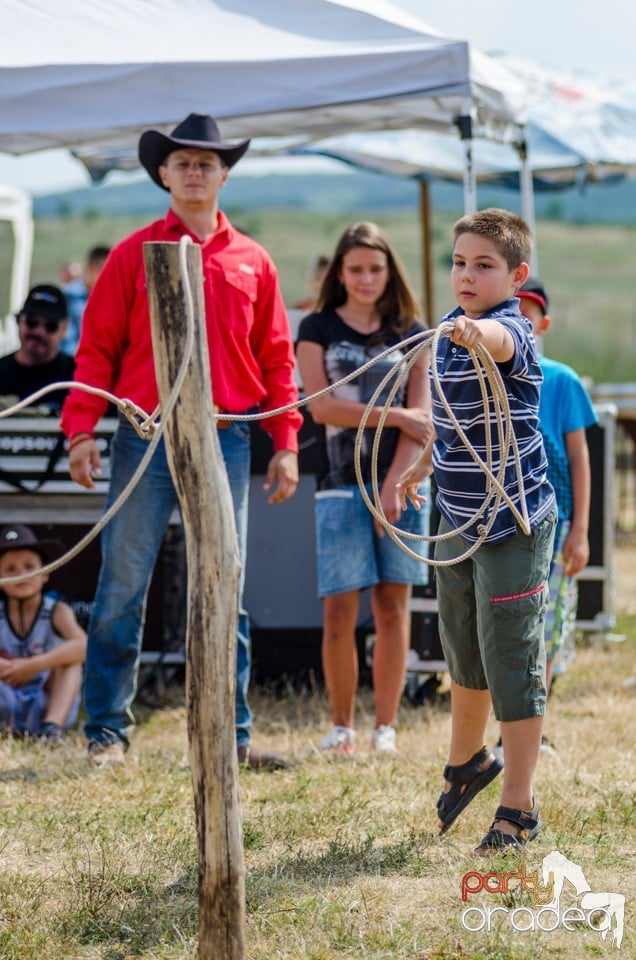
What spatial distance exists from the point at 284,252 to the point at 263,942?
48260mm

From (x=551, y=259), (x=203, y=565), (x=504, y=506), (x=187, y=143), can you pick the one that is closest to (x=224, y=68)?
(x=187, y=143)

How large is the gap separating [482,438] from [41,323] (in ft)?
10.6

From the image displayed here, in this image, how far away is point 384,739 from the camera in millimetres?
4805

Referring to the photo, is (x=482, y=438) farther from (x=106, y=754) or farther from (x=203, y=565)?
(x=106, y=754)

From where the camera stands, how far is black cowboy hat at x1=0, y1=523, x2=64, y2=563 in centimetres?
541

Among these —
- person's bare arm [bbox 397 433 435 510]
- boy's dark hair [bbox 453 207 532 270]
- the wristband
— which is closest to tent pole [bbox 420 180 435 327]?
the wristband

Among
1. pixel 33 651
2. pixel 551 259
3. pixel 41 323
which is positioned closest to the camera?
pixel 33 651

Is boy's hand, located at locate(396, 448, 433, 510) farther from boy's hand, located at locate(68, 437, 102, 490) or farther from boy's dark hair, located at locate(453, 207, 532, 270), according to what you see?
boy's hand, located at locate(68, 437, 102, 490)

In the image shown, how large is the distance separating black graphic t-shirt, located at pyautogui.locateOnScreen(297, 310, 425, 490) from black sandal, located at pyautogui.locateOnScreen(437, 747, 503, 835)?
53.7 inches

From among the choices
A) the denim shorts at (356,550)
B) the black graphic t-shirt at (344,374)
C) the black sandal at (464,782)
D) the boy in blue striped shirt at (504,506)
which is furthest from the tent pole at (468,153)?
the black sandal at (464,782)

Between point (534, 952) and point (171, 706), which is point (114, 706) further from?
point (534, 952)

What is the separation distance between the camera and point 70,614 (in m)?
5.50

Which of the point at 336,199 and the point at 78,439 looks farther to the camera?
the point at 336,199

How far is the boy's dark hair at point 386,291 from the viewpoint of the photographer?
4871mm
